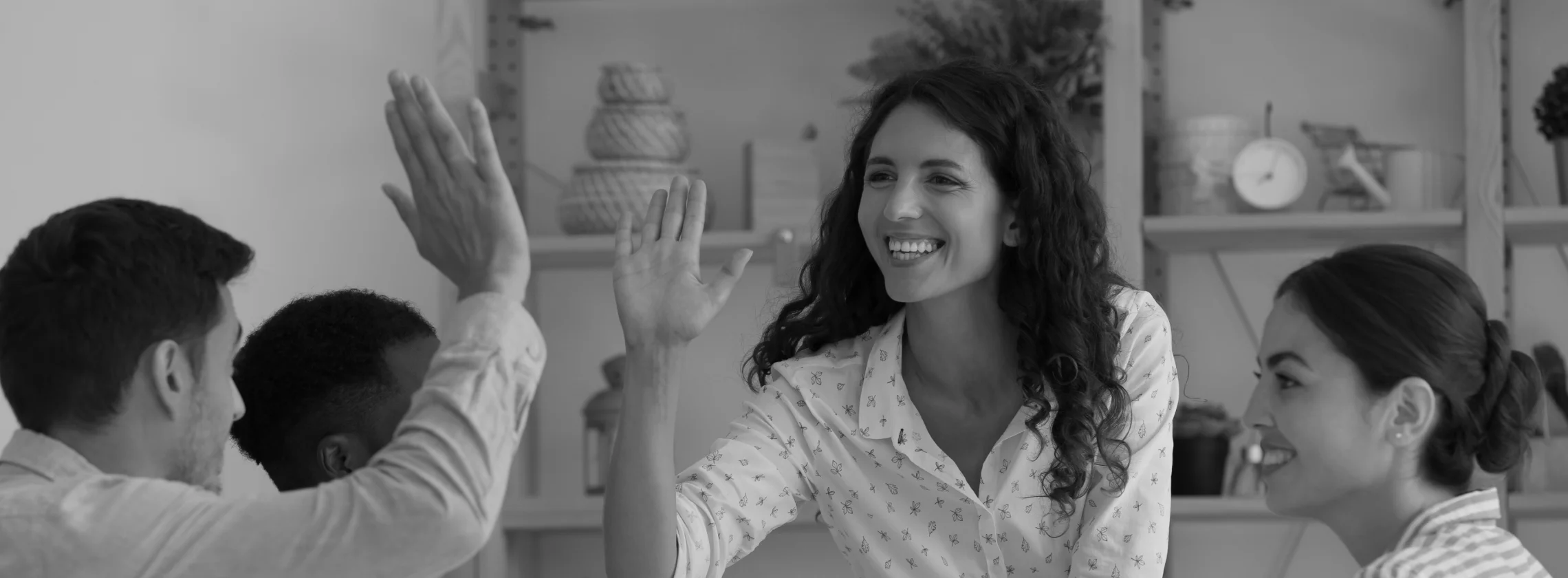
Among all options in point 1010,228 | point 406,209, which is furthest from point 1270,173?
point 406,209

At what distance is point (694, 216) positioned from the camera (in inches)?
50.1

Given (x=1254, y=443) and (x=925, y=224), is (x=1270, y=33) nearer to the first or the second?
(x=1254, y=443)

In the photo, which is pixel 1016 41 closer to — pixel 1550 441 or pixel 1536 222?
pixel 1536 222

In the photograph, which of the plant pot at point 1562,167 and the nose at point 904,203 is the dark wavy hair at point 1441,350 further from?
the plant pot at point 1562,167

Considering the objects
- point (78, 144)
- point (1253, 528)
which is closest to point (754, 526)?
point (78, 144)

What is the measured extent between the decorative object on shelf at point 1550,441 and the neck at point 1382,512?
4.43ft

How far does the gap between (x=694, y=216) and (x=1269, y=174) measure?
5.75ft

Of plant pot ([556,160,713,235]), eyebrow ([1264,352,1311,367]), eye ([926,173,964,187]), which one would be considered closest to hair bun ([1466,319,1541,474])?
eyebrow ([1264,352,1311,367])

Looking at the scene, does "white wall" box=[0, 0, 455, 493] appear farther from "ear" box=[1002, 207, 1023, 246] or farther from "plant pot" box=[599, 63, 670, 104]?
"ear" box=[1002, 207, 1023, 246]

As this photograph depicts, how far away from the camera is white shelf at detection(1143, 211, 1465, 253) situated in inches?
105

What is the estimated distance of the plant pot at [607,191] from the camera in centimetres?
283

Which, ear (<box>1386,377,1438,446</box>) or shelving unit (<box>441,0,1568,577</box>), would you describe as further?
shelving unit (<box>441,0,1568,577</box>)

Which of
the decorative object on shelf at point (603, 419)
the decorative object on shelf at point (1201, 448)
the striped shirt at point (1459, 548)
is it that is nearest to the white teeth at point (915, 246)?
the striped shirt at point (1459, 548)

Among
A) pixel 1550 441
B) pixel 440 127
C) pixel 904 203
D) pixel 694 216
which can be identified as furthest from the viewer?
pixel 1550 441
